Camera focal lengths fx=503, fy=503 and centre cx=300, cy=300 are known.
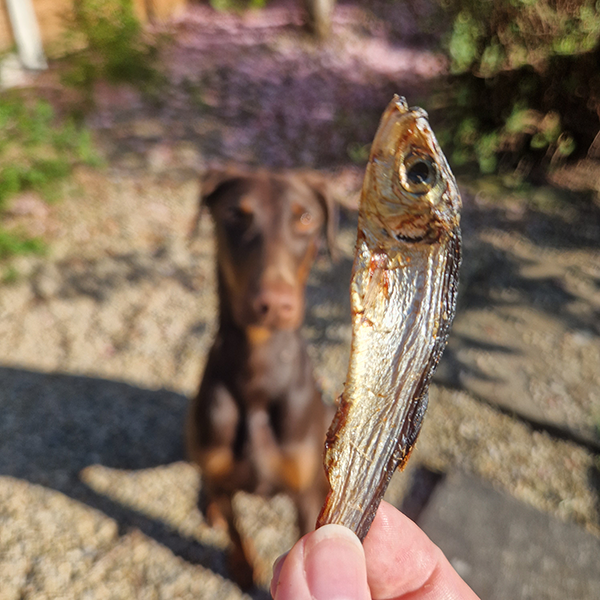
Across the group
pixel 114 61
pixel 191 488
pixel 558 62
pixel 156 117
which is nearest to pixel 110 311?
pixel 191 488

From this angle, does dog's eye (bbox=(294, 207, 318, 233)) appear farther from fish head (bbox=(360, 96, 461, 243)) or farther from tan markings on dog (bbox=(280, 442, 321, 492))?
fish head (bbox=(360, 96, 461, 243))

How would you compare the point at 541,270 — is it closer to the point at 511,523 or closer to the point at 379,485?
the point at 511,523

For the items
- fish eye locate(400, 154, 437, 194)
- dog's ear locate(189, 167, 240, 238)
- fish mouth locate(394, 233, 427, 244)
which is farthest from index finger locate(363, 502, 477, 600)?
dog's ear locate(189, 167, 240, 238)

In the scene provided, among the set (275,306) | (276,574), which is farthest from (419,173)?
(275,306)

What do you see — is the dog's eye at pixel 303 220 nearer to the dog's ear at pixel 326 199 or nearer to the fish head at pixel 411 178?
the dog's ear at pixel 326 199

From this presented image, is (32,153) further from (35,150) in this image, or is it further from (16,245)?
(16,245)

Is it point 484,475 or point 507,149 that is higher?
point 507,149
